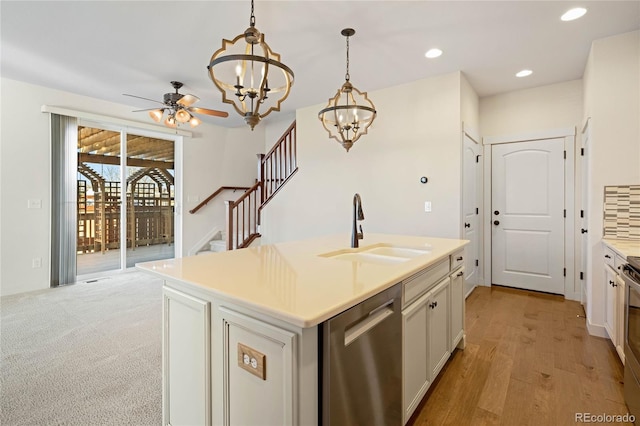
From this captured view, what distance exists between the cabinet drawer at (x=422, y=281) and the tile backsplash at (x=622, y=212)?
6.15ft

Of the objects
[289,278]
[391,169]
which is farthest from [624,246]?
[289,278]

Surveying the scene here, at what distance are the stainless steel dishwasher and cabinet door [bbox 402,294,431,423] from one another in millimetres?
71

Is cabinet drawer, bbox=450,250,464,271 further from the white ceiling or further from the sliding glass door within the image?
the sliding glass door

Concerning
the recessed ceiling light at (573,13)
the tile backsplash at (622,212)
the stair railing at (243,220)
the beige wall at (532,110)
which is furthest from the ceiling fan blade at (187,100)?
the tile backsplash at (622,212)

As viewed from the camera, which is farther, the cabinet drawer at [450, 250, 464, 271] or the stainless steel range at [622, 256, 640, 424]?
the cabinet drawer at [450, 250, 464, 271]

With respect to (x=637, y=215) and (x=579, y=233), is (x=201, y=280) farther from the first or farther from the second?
(x=579, y=233)

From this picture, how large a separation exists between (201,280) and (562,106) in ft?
15.3

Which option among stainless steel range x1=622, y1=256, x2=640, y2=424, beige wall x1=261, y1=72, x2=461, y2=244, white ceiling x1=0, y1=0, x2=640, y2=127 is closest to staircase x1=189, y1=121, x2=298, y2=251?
beige wall x1=261, y1=72, x2=461, y2=244

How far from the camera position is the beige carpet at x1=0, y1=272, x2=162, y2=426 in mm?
1799

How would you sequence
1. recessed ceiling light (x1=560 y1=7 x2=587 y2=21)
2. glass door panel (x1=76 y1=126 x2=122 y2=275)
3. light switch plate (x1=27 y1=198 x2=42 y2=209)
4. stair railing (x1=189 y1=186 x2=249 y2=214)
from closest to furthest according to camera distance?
recessed ceiling light (x1=560 y1=7 x2=587 y2=21) < light switch plate (x1=27 y1=198 x2=42 y2=209) < glass door panel (x1=76 y1=126 x2=122 y2=275) < stair railing (x1=189 y1=186 x2=249 y2=214)

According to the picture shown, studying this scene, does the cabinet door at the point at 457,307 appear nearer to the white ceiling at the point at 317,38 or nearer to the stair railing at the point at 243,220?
the white ceiling at the point at 317,38

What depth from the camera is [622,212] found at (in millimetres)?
2707

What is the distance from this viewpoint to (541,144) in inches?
158

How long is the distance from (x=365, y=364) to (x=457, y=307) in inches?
56.4
